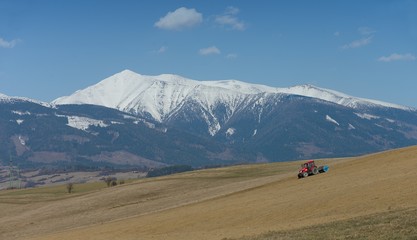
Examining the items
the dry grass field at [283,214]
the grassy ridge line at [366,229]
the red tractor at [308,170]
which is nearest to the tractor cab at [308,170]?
the red tractor at [308,170]

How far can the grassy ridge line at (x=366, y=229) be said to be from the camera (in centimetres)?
3588

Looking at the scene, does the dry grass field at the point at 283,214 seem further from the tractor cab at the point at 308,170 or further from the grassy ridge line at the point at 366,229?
the tractor cab at the point at 308,170

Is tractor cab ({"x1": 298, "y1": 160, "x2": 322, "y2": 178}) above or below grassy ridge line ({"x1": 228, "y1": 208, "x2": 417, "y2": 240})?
above

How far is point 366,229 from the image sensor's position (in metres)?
38.4

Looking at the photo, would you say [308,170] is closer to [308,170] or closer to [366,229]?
[308,170]

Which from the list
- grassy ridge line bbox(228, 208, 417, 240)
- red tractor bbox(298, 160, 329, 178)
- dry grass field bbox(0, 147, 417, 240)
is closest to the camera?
grassy ridge line bbox(228, 208, 417, 240)

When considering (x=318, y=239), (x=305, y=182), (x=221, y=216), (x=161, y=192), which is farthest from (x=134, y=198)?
(x=318, y=239)

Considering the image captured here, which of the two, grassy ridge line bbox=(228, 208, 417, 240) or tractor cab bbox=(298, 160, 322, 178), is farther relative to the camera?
tractor cab bbox=(298, 160, 322, 178)

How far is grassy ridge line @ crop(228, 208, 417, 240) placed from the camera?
35875mm

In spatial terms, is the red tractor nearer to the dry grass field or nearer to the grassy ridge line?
the dry grass field

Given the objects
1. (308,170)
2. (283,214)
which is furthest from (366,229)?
(308,170)

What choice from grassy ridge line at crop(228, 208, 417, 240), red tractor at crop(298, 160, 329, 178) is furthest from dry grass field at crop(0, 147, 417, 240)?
red tractor at crop(298, 160, 329, 178)

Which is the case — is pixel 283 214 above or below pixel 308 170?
below

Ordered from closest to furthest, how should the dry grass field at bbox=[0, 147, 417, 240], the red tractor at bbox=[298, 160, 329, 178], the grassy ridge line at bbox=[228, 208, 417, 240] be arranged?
the grassy ridge line at bbox=[228, 208, 417, 240] < the dry grass field at bbox=[0, 147, 417, 240] < the red tractor at bbox=[298, 160, 329, 178]
